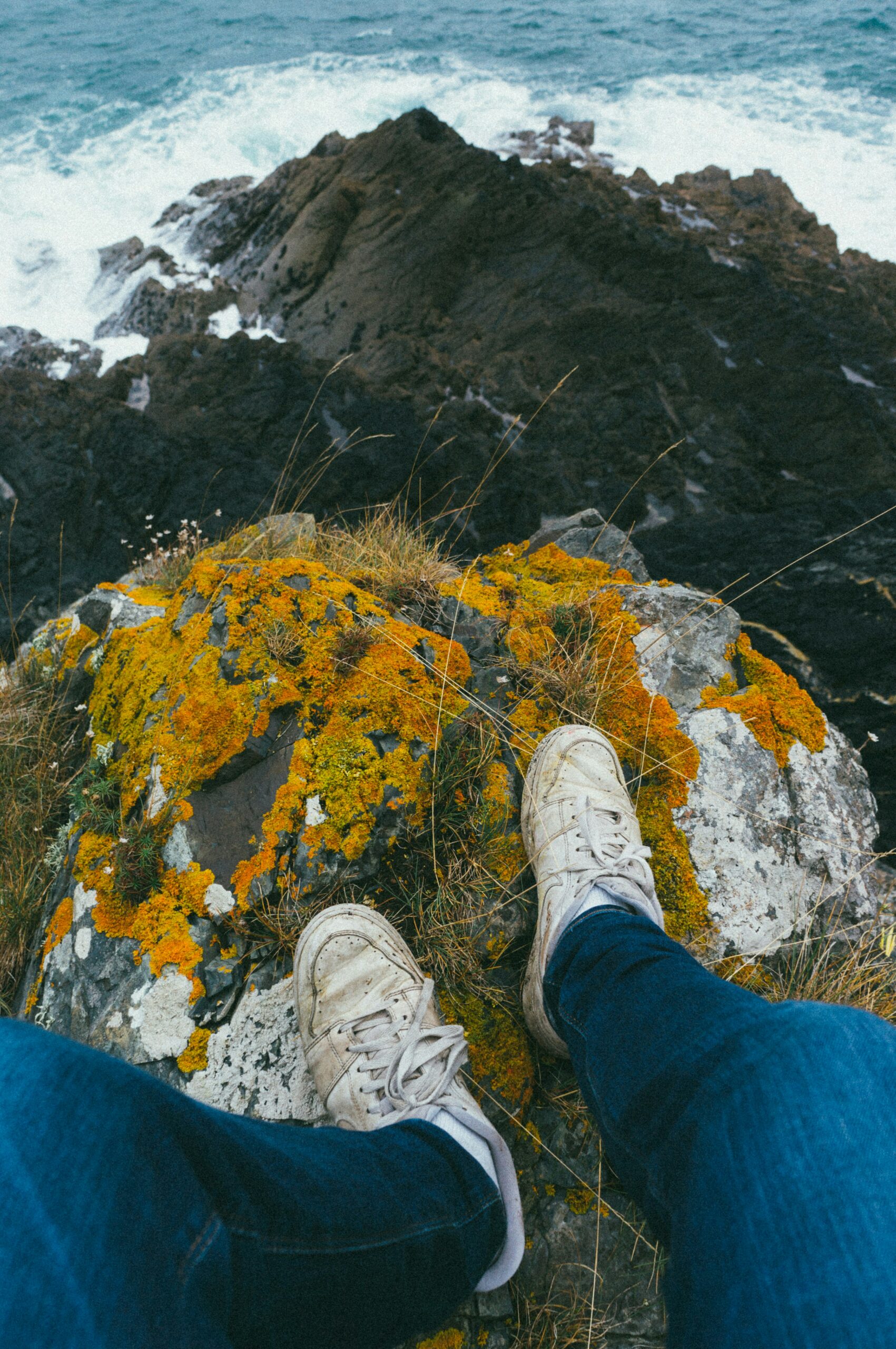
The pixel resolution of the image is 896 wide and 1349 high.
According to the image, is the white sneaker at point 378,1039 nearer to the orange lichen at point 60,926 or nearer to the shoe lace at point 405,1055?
the shoe lace at point 405,1055

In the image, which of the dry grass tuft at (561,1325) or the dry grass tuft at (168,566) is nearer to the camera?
the dry grass tuft at (561,1325)

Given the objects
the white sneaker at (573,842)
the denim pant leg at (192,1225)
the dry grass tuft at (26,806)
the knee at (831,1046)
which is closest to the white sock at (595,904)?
the white sneaker at (573,842)

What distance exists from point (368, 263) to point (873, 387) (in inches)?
267

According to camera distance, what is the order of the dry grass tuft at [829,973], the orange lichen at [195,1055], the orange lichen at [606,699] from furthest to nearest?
the orange lichen at [606,699] < the dry grass tuft at [829,973] < the orange lichen at [195,1055]

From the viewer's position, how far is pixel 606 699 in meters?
2.69

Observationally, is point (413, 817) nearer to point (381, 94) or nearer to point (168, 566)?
point (168, 566)

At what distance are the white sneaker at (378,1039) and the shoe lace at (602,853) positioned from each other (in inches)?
22.4

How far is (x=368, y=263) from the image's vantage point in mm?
9883

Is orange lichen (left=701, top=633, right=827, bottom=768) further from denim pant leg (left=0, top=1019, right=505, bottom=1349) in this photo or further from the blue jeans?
denim pant leg (left=0, top=1019, right=505, bottom=1349)

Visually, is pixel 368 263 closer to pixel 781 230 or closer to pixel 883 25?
pixel 781 230

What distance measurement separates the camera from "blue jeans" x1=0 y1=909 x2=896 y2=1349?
943 mm

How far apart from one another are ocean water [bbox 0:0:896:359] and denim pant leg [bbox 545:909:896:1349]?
13.9 metres

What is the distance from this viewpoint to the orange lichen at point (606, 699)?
2379mm

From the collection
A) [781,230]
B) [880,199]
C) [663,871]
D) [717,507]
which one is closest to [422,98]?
[880,199]
